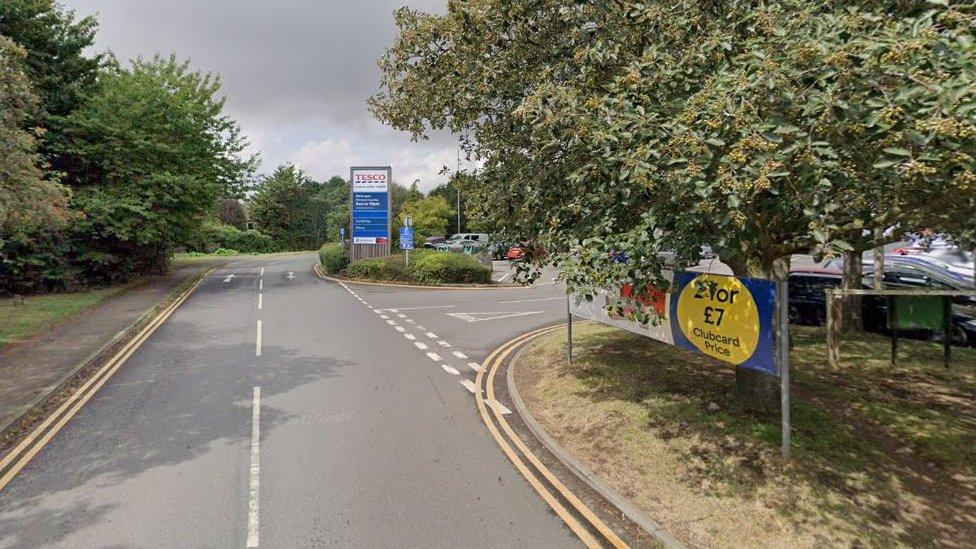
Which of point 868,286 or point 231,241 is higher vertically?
point 231,241

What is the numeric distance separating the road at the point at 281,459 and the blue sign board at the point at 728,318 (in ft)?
9.63

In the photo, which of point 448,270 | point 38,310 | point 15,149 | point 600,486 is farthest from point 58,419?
point 448,270

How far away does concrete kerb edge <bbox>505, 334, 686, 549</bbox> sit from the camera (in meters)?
4.74

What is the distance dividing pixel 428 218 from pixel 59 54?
1515 inches

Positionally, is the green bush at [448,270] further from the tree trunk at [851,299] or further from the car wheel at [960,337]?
the car wheel at [960,337]

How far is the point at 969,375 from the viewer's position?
8.73 metres

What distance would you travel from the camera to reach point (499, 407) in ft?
27.8

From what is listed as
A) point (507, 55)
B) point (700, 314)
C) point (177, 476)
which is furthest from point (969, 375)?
point (177, 476)

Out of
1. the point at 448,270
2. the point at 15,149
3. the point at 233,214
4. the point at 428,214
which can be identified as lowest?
the point at 448,270

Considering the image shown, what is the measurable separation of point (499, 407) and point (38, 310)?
16.8m

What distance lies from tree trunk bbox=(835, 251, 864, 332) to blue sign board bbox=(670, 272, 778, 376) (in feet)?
18.2

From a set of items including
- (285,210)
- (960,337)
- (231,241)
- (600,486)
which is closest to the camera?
(600,486)

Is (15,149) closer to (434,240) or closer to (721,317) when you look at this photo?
(721,317)

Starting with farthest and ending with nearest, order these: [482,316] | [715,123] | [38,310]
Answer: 1. [482,316]
2. [38,310]
3. [715,123]
